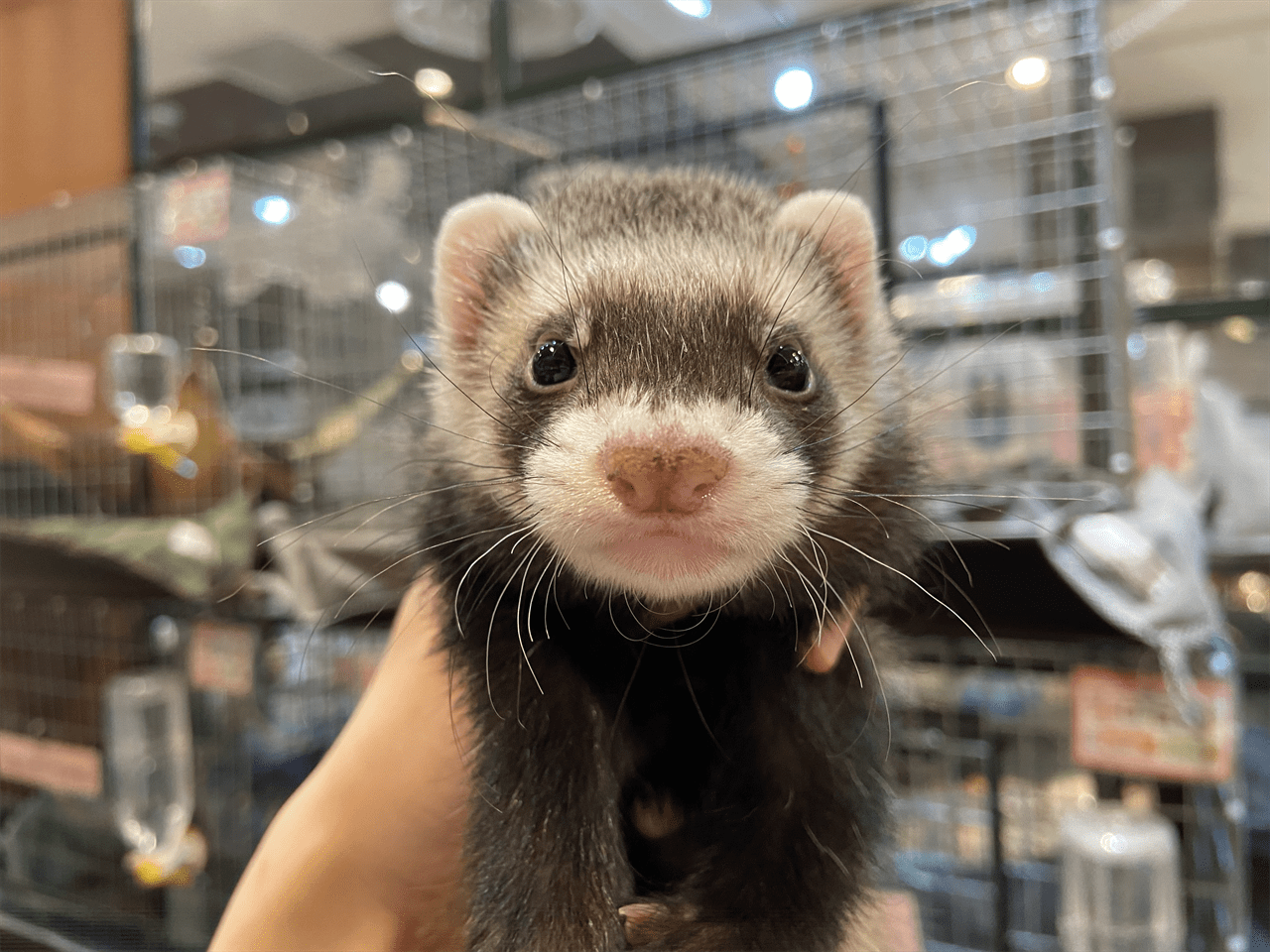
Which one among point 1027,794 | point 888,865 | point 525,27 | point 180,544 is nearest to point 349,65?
point 888,865

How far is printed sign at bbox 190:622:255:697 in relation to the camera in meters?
0.73

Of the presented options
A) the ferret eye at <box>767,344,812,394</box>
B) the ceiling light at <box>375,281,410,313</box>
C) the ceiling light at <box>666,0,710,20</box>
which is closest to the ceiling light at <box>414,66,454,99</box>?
the ceiling light at <box>375,281,410,313</box>

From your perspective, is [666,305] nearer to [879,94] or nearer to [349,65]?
[349,65]

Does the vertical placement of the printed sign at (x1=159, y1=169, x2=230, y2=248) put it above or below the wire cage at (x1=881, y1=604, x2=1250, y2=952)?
above

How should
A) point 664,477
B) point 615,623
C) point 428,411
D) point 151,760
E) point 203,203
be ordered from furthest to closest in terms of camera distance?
point 151,760 → point 203,203 → point 428,411 → point 615,623 → point 664,477

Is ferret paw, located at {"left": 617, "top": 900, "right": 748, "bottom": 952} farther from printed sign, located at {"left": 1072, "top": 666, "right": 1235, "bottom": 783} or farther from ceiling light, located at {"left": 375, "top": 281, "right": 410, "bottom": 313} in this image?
printed sign, located at {"left": 1072, "top": 666, "right": 1235, "bottom": 783}

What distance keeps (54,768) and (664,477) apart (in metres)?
1.24

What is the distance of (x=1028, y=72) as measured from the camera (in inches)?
41.6

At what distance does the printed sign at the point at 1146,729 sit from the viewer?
90 cm

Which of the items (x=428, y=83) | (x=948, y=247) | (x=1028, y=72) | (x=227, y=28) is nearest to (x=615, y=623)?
(x=428, y=83)

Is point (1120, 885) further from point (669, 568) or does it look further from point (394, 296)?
point (394, 296)

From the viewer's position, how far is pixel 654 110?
50.3 inches

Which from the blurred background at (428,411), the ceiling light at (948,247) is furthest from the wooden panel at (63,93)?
the ceiling light at (948,247)

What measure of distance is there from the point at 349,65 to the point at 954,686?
49.2 inches
